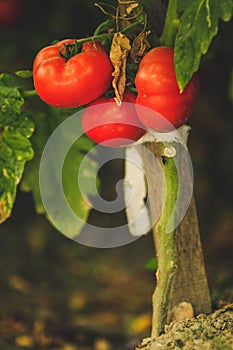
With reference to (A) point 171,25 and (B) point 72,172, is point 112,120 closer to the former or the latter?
(A) point 171,25

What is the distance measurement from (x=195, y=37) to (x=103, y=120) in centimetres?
23

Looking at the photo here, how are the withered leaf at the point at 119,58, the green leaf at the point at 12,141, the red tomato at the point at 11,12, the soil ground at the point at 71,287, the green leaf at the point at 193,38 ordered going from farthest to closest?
1. the red tomato at the point at 11,12
2. the soil ground at the point at 71,287
3. the green leaf at the point at 12,141
4. the withered leaf at the point at 119,58
5. the green leaf at the point at 193,38

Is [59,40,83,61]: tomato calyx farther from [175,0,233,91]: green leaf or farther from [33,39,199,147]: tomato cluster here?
[175,0,233,91]: green leaf

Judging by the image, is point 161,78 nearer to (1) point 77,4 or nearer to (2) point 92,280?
(1) point 77,4

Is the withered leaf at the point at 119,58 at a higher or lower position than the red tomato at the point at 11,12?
lower

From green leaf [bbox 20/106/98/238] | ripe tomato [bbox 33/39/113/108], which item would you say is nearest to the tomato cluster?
ripe tomato [bbox 33/39/113/108]

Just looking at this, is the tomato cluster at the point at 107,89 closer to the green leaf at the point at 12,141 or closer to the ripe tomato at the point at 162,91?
the ripe tomato at the point at 162,91

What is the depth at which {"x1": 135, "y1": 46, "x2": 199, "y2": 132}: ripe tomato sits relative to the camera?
3.78 feet

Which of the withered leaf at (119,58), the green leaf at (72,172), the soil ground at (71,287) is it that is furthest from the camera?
the soil ground at (71,287)

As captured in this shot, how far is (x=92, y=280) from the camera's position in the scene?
2609 mm

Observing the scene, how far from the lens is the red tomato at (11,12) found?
7.12 feet

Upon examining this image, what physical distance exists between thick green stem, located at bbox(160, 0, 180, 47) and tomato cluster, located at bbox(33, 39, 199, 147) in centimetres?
5

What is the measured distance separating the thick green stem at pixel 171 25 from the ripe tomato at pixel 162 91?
4 centimetres

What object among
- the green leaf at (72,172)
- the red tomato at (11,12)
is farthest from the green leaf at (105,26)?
the red tomato at (11,12)
